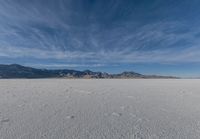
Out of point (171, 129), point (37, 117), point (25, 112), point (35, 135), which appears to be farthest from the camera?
point (25, 112)

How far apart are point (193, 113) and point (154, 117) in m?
1.25

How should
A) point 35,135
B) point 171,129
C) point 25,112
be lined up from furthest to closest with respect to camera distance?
point 25,112 → point 171,129 → point 35,135

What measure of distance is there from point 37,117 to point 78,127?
1.26 meters

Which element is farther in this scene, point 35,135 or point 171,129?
point 171,129

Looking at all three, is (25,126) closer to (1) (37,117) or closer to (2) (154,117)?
(1) (37,117)

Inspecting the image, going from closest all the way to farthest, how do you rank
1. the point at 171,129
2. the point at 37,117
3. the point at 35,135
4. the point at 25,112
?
the point at 35,135 → the point at 171,129 → the point at 37,117 → the point at 25,112

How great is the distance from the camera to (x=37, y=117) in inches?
151

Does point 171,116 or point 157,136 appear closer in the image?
point 157,136

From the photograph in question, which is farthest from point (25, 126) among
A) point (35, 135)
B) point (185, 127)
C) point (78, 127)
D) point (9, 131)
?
point (185, 127)

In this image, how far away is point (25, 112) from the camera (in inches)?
169

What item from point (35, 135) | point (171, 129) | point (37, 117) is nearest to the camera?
point (35, 135)

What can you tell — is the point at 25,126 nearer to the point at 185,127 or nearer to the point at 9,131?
the point at 9,131

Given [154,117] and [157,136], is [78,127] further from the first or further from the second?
[154,117]

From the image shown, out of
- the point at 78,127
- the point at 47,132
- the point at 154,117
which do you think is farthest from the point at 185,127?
the point at 47,132
